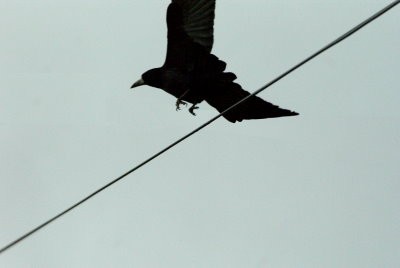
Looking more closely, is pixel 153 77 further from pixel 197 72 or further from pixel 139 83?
pixel 197 72

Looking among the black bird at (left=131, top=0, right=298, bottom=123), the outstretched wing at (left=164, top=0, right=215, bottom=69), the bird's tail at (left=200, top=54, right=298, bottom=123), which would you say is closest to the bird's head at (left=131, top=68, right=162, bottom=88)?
the black bird at (left=131, top=0, right=298, bottom=123)

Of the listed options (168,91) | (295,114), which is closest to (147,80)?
(168,91)

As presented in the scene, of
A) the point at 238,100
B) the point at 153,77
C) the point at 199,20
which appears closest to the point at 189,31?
the point at 199,20

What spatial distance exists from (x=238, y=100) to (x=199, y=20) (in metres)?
0.93

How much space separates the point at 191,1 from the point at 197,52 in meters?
0.53

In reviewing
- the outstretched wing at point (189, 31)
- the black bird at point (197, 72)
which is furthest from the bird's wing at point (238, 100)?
the outstretched wing at point (189, 31)

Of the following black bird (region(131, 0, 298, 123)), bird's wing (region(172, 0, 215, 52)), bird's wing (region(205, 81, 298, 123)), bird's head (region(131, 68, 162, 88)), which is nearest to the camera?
bird's wing (region(172, 0, 215, 52))

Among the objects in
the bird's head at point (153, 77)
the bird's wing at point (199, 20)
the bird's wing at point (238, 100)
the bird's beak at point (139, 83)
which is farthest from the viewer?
the bird's beak at point (139, 83)

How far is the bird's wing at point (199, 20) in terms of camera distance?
8523 millimetres

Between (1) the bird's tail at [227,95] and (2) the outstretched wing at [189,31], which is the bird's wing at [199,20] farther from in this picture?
(1) the bird's tail at [227,95]

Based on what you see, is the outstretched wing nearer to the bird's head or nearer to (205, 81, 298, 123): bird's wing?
the bird's head

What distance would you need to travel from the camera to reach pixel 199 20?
861 cm

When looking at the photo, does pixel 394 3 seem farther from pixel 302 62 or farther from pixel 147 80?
pixel 147 80

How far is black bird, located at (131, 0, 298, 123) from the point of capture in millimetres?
8625
